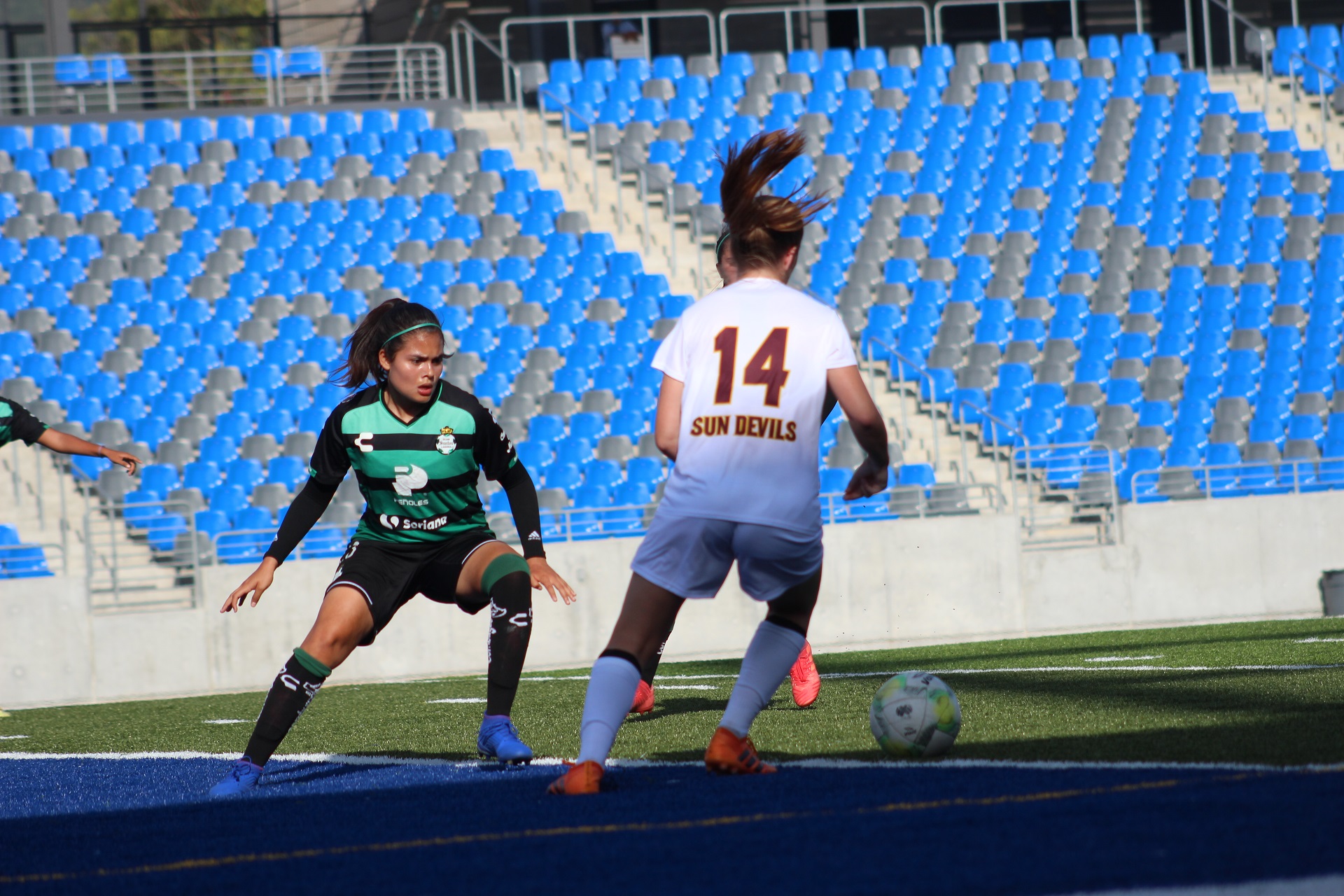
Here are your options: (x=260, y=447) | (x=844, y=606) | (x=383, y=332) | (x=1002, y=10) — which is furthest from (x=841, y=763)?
(x=1002, y=10)

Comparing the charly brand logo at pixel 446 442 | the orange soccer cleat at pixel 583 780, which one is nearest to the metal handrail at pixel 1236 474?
the charly brand logo at pixel 446 442

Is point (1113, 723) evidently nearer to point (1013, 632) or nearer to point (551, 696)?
point (551, 696)

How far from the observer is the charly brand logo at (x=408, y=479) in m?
5.55

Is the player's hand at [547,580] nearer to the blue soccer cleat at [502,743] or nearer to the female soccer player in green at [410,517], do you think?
the female soccer player in green at [410,517]

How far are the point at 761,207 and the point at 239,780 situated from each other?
2.47 metres

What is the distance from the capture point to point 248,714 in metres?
9.44

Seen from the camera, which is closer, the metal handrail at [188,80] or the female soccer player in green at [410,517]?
the female soccer player in green at [410,517]

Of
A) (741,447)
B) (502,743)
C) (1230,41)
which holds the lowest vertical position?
(502,743)

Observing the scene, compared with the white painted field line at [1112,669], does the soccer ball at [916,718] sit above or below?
above

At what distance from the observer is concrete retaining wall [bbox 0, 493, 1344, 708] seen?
12.4 m

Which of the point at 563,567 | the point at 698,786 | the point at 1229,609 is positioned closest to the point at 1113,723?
the point at 698,786

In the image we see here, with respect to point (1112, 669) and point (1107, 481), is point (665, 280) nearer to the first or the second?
point (1107, 481)

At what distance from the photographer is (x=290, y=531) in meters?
5.53

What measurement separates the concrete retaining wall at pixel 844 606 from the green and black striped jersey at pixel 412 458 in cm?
717
